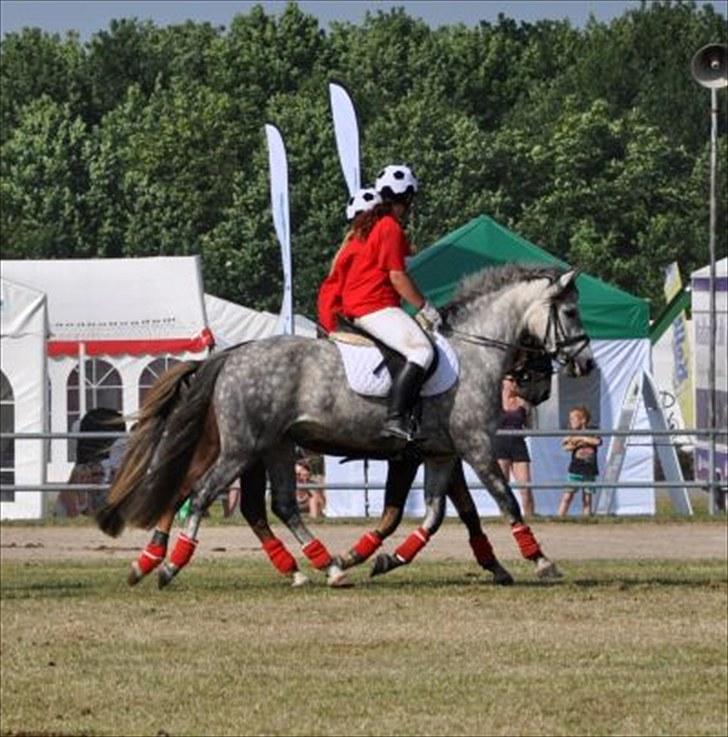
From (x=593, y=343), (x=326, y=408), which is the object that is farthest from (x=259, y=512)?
(x=593, y=343)

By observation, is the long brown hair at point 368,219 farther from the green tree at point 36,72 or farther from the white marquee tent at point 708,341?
the green tree at point 36,72

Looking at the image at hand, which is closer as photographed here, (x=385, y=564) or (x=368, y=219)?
(x=368, y=219)

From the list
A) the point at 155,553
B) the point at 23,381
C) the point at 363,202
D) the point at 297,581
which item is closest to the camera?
the point at 363,202

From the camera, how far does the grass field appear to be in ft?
43.7

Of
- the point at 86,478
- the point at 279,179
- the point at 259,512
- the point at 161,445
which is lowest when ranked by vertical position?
the point at 86,478

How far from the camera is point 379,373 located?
53.8 feet

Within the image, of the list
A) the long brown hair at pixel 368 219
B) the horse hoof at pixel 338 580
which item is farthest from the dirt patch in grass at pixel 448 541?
the long brown hair at pixel 368 219

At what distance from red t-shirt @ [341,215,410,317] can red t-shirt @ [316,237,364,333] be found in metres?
0.03

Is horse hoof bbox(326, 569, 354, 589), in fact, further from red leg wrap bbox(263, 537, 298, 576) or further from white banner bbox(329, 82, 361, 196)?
white banner bbox(329, 82, 361, 196)

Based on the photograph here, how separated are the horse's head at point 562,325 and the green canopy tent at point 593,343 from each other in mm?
11043

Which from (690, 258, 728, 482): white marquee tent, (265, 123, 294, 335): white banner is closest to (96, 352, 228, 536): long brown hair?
(265, 123, 294, 335): white banner

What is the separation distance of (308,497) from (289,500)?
12.5 meters

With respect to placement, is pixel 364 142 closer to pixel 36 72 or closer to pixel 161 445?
pixel 36 72

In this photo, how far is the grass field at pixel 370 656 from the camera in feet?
43.7
